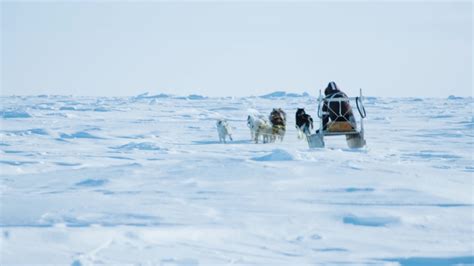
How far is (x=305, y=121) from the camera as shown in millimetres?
14422

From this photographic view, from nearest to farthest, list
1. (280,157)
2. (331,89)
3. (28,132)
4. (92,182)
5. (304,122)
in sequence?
(92,182), (280,157), (331,89), (304,122), (28,132)

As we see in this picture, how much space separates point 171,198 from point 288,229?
1.66 m

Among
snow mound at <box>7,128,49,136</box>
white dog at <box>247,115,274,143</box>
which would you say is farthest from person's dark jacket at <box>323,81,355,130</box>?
snow mound at <box>7,128,49,136</box>

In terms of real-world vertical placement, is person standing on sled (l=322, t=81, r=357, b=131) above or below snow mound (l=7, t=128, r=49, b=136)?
above

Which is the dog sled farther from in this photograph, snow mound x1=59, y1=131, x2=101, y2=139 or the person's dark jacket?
snow mound x1=59, y1=131, x2=101, y2=139

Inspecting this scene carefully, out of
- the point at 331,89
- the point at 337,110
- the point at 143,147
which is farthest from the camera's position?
the point at 331,89

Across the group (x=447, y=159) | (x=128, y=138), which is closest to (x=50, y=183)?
(x=447, y=159)

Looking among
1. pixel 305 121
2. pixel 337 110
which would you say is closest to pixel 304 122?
pixel 305 121

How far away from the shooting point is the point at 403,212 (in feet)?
18.4

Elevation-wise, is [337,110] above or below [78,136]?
above

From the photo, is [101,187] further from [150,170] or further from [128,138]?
[128,138]

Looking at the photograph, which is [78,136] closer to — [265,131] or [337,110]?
[265,131]

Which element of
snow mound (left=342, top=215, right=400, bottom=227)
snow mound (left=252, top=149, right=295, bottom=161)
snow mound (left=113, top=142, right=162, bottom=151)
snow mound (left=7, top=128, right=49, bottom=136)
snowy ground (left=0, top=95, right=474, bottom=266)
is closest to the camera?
snowy ground (left=0, top=95, right=474, bottom=266)

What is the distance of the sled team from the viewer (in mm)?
12984
